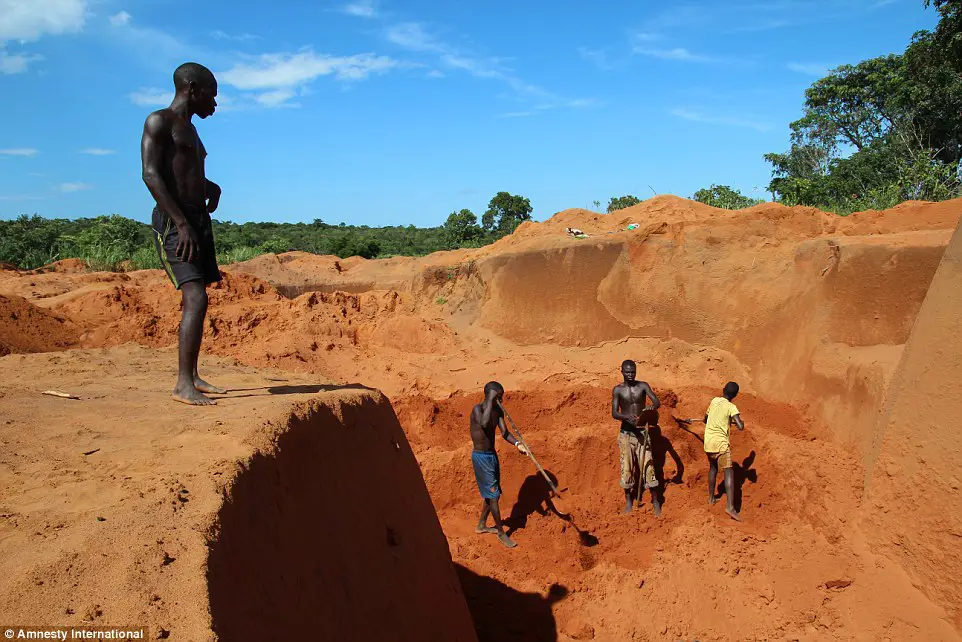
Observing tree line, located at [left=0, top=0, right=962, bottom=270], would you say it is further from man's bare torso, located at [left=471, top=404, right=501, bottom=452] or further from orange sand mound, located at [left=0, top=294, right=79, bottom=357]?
man's bare torso, located at [left=471, top=404, right=501, bottom=452]

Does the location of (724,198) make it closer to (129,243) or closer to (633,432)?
(633,432)

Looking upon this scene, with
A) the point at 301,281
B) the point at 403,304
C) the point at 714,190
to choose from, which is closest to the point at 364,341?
the point at 403,304

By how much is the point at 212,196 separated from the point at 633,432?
4.94 metres

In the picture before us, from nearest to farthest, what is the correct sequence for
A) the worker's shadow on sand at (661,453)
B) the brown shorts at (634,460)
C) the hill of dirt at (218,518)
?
1. the hill of dirt at (218,518)
2. the brown shorts at (634,460)
3. the worker's shadow on sand at (661,453)

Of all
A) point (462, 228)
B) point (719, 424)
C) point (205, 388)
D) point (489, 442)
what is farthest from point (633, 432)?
point (462, 228)

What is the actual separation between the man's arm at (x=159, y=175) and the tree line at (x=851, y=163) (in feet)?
45.1

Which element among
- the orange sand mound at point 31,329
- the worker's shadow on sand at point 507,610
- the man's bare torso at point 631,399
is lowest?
the worker's shadow on sand at point 507,610

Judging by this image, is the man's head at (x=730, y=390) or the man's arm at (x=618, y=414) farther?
the man's arm at (x=618, y=414)

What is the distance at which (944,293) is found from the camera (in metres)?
5.61

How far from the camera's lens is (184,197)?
12.4 ft

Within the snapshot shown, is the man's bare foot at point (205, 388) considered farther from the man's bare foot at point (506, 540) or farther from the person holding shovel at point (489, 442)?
the man's bare foot at point (506, 540)

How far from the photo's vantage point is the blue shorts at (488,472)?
6.59 meters

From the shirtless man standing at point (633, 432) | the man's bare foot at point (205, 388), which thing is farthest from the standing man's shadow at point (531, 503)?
the man's bare foot at point (205, 388)

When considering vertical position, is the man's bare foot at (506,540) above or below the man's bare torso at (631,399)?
below
